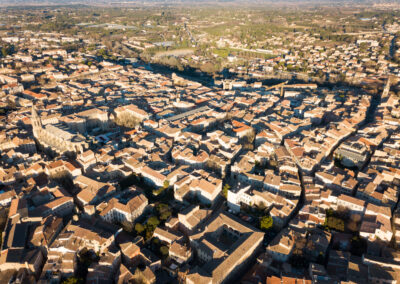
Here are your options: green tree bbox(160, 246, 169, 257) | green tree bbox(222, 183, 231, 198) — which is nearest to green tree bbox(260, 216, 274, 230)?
green tree bbox(222, 183, 231, 198)

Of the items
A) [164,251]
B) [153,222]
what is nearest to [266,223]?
[164,251]

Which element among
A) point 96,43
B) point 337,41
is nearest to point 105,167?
point 96,43

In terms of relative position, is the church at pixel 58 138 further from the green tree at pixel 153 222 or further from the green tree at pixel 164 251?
the green tree at pixel 164 251

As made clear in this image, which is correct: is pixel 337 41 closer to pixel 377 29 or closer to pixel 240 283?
pixel 377 29

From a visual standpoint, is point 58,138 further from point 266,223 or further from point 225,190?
point 266,223

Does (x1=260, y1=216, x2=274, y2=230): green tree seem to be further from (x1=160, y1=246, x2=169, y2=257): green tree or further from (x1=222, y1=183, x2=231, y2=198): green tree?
(x1=160, y1=246, x2=169, y2=257): green tree

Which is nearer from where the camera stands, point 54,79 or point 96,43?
point 54,79

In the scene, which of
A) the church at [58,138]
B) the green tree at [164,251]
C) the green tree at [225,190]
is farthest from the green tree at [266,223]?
the church at [58,138]
